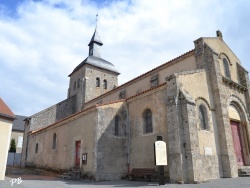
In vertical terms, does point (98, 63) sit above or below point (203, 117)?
above

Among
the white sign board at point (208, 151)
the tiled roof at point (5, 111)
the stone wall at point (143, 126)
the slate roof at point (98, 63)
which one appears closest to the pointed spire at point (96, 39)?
the slate roof at point (98, 63)

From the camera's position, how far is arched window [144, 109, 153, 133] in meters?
14.3

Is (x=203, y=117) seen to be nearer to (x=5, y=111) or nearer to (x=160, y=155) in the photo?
(x=160, y=155)

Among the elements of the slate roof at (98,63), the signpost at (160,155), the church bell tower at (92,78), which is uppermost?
the slate roof at (98,63)

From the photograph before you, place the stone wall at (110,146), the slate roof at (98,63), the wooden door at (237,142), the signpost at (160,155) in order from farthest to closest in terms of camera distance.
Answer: the slate roof at (98,63) → the wooden door at (237,142) → the stone wall at (110,146) → the signpost at (160,155)

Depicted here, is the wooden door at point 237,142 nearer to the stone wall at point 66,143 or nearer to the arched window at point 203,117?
the arched window at point 203,117

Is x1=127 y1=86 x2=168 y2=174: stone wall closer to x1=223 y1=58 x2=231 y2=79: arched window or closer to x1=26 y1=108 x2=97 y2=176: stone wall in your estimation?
x1=26 y1=108 x2=97 y2=176: stone wall

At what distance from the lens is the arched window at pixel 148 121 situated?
47.1 ft

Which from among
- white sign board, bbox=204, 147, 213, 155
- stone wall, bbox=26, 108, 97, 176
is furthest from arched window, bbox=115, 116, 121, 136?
white sign board, bbox=204, 147, 213, 155

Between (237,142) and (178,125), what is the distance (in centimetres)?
622

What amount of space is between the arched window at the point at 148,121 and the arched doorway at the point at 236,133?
18.2 feet

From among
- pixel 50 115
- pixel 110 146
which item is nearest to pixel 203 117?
pixel 110 146

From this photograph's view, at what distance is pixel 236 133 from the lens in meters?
15.4

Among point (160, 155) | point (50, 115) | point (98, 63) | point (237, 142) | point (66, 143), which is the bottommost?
point (160, 155)
